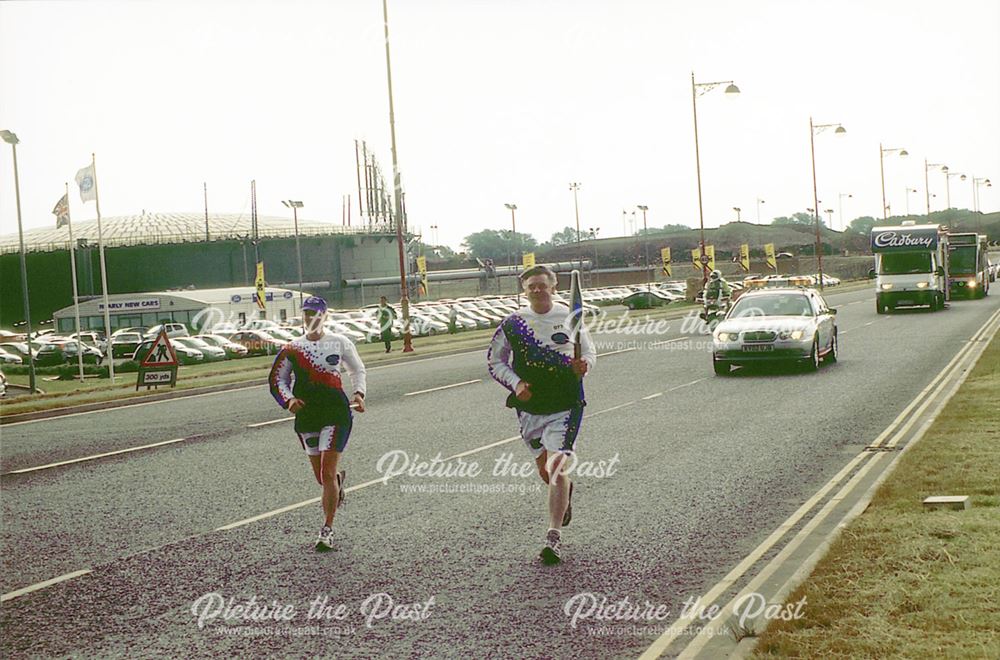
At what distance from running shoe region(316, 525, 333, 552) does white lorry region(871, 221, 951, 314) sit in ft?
114

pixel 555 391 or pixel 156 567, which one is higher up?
pixel 555 391

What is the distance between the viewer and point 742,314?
21453 mm

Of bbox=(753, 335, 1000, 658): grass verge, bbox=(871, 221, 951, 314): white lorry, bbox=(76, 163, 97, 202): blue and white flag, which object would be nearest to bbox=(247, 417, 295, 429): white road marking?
bbox=(753, 335, 1000, 658): grass verge

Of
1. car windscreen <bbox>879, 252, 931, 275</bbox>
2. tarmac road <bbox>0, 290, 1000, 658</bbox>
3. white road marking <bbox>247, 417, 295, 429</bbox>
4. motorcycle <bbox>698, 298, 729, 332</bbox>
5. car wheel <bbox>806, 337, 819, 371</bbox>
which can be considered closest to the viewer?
tarmac road <bbox>0, 290, 1000, 658</bbox>

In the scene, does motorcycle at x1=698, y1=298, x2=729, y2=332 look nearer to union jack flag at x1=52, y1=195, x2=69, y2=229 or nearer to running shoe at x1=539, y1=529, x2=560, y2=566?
union jack flag at x1=52, y1=195, x2=69, y2=229

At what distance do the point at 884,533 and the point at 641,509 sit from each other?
227 centimetres

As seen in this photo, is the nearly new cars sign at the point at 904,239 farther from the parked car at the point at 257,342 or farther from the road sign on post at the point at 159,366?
the road sign on post at the point at 159,366

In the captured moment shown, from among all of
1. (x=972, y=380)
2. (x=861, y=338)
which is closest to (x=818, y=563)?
(x=972, y=380)

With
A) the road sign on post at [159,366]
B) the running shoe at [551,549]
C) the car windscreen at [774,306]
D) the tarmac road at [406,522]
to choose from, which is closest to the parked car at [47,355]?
the road sign on post at [159,366]

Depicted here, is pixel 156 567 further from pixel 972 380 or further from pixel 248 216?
pixel 248 216

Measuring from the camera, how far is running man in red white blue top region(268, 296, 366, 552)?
24.7 feet

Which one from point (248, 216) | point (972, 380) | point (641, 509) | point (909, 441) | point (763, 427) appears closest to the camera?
point (641, 509)

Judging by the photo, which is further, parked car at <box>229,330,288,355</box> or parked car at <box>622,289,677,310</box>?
parked car at <box>622,289,677,310</box>

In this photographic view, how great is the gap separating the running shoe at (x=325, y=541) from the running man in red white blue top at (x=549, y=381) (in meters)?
1.61
